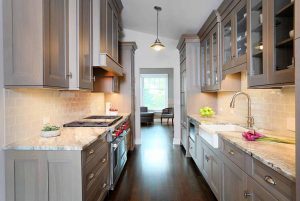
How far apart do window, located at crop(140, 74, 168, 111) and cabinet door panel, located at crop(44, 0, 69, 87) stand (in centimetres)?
932

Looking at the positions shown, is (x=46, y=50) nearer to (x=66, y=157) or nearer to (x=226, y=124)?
(x=66, y=157)

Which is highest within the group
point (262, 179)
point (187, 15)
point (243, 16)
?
point (187, 15)

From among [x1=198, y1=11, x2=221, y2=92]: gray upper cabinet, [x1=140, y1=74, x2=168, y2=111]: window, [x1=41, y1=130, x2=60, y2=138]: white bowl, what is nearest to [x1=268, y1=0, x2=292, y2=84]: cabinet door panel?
[x1=198, y1=11, x2=221, y2=92]: gray upper cabinet

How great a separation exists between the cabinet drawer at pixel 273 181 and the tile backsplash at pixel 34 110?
6.10 feet

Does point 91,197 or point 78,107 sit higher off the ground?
point 78,107

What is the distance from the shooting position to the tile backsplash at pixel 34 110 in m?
1.77

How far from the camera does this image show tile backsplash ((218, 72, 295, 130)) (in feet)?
6.68

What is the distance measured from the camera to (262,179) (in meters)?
1.39

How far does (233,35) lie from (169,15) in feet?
6.30

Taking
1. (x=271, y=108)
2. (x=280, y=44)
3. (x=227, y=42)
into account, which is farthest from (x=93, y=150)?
(x=227, y=42)

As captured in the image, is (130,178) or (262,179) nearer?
(262,179)

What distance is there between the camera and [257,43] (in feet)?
6.73

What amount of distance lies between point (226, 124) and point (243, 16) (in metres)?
1.39

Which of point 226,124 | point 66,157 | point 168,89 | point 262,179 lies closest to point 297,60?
point 262,179
